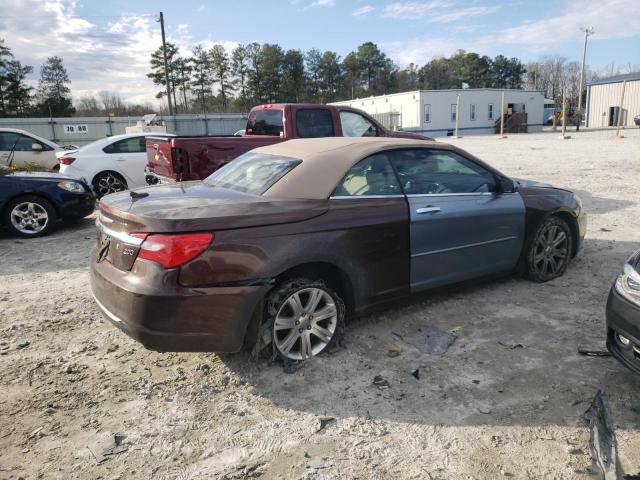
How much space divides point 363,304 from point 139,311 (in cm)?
164

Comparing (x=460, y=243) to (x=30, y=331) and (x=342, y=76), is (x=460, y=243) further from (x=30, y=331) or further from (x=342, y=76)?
(x=342, y=76)

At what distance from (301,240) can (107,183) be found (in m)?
8.62

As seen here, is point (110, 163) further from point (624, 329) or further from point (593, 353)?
point (624, 329)

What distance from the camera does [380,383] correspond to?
324 centimetres

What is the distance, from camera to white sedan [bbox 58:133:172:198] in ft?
33.7

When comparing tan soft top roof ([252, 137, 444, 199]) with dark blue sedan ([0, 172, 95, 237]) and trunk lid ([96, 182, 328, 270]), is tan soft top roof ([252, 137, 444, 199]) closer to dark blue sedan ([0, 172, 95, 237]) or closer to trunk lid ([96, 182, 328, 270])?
trunk lid ([96, 182, 328, 270])

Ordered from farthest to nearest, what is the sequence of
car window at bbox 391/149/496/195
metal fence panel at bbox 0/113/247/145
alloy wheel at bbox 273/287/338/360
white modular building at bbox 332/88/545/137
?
1. white modular building at bbox 332/88/545/137
2. metal fence panel at bbox 0/113/247/145
3. car window at bbox 391/149/496/195
4. alloy wheel at bbox 273/287/338/360

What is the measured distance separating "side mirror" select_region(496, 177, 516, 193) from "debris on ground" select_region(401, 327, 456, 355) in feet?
5.01

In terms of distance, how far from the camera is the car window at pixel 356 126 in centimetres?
880

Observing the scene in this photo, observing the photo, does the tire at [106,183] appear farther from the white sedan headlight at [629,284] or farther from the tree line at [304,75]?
the tree line at [304,75]

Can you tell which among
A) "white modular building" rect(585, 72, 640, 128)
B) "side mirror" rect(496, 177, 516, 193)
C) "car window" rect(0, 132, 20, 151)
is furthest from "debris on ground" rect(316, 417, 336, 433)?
"white modular building" rect(585, 72, 640, 128)

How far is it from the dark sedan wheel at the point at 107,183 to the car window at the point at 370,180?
8122 mm

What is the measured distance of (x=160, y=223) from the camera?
9.60 ft

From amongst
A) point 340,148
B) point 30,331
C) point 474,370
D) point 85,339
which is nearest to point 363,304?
point 474,370
